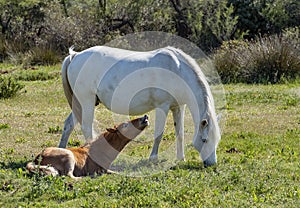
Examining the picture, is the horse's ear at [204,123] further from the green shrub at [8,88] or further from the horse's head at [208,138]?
the green shrub at [8,88]

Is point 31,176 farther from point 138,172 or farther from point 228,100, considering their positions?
point 228,100

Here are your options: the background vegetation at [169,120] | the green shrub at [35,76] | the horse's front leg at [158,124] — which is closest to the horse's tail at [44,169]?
the background vegetation at [169,120]

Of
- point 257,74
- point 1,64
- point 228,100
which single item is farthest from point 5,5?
point 228,100

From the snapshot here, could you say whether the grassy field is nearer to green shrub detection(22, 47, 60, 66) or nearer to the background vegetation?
the background vegetation

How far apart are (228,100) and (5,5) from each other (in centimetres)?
1661

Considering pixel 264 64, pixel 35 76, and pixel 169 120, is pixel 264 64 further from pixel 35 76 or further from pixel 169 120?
pixel 35 76

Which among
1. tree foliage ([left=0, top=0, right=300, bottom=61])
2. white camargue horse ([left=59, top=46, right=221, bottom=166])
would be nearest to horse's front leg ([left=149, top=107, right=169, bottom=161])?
white camargue horse ([left=59, top=46, right=221, bottom=166])

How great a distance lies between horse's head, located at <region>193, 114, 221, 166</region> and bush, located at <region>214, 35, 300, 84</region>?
9.20 m

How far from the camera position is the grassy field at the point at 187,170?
21.5 ft

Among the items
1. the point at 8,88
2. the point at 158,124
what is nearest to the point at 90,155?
the point at 158,124

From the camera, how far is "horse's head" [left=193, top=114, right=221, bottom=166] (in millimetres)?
8062

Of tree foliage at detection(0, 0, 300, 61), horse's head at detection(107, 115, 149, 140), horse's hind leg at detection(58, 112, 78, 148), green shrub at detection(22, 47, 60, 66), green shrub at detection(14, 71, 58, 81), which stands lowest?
green shrub at detection(22, 47, 60, 66)

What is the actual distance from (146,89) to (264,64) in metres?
9.03

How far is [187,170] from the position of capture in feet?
25.9
